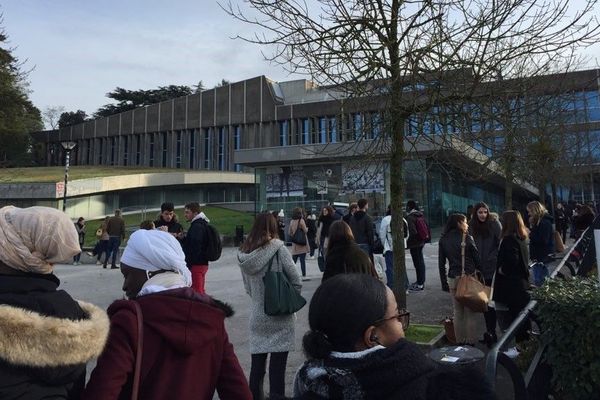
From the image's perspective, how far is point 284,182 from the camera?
25703mm

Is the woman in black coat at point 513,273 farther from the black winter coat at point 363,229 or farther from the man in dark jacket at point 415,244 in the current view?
the man in dark jacket at point 415,244

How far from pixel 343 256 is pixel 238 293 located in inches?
241

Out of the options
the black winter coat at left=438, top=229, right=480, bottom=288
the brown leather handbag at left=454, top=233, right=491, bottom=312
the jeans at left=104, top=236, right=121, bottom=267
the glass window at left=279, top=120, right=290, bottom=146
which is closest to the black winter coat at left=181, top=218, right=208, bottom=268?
the black winter coat at left=438, top=229, right=480, bottom=288

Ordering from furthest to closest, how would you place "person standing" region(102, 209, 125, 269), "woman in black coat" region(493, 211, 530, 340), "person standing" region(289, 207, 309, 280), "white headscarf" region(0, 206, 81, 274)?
"person standing" region(102, 209, 125, 269) → "person standing" region(289, 207, 309, 280) → "woman in black coat" region(493, 211, 530, 340) → "white headscarf" region(0, 206, 81, 274)

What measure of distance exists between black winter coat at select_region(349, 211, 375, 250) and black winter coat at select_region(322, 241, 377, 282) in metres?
4.51

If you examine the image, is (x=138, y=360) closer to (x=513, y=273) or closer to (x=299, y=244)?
(x=513, y=273)

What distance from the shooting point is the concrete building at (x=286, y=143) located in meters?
8.77

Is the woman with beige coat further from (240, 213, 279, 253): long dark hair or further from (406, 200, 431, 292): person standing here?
(240, 213, 279, 253): long dark hair

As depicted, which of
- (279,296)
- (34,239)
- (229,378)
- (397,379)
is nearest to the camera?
(397,379)

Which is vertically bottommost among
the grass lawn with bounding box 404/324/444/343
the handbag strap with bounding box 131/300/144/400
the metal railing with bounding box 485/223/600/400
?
the grass lawn with bounding box 404/324/444/343

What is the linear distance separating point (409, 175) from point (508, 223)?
56.9ft

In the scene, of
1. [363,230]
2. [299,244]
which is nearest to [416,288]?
[363,230]

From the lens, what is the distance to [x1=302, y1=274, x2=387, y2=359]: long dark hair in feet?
5.11

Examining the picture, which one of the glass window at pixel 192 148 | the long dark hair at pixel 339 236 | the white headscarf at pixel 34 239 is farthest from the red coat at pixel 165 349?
the glass window at pixel 192 148
